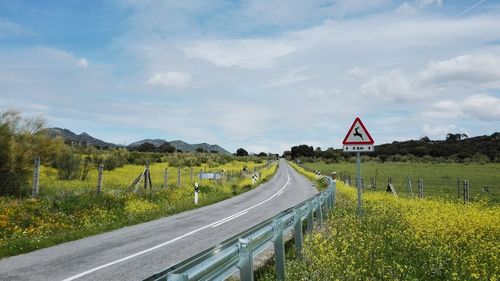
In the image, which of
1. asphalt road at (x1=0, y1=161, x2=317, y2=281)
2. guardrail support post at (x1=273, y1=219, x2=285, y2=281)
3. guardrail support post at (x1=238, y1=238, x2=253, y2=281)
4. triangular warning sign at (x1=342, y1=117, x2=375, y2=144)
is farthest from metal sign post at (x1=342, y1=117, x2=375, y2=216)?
guardrail support post at (x1=238, y1=238, x2=253, y2=281)

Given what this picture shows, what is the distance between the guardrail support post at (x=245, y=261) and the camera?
16.0ft

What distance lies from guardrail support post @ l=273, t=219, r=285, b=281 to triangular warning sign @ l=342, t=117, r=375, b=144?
6.91 meters

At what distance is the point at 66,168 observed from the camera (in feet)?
91.7

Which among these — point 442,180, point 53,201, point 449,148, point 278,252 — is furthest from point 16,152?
point 449,148

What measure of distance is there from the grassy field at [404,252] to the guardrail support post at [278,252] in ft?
0.46

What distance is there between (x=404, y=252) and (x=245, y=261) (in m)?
4.20

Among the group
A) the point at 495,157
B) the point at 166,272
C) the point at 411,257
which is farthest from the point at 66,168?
the point at 495,157

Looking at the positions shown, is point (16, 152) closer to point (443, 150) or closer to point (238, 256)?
point (238, 256)

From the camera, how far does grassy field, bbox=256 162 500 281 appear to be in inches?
251

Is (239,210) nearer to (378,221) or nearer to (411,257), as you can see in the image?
(378,221)

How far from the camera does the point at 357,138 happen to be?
42.9 feet

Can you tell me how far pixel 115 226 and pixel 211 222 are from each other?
3.18 metres

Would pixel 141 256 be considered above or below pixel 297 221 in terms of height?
below

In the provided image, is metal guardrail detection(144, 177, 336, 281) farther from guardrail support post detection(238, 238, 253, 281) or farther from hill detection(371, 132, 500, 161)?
hill detection(371, 132, 500, 161)
